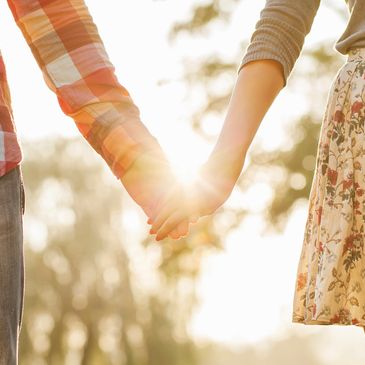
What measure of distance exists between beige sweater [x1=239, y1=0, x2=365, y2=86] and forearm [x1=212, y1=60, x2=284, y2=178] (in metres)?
0.03

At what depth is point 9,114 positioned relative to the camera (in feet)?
7.38

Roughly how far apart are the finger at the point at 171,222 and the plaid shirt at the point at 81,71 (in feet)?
0.65

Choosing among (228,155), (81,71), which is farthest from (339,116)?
(81,71)

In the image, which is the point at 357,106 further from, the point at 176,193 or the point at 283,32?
the point at 176,193

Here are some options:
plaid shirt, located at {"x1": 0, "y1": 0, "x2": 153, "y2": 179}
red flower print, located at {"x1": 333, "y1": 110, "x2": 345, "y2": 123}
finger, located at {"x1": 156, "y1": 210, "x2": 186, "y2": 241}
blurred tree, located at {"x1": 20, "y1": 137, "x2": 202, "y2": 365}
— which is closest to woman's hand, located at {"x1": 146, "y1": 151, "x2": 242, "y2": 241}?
finger, located at {"x1": 156, "y1": 210, "x2": 186, "y2": 241}

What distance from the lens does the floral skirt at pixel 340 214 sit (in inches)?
103

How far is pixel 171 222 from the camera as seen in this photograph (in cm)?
280

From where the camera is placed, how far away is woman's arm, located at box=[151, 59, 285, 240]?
2777 millimetres

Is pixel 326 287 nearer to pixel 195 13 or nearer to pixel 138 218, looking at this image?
pixel 195 13

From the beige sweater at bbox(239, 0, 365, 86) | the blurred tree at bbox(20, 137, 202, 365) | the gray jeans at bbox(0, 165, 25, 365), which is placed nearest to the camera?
the gray jeans at bbox(0, 165, 25, 365)

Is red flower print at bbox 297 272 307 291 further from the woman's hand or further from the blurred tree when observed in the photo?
the blurred tree

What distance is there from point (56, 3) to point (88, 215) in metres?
20.0

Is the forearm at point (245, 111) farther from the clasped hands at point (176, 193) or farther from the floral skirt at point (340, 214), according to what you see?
the floral skirt at point (340, 214)

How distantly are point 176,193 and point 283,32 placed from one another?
0.54 meters
